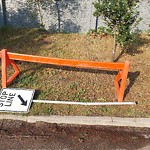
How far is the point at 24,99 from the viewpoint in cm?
456

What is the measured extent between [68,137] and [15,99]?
125 centimetres

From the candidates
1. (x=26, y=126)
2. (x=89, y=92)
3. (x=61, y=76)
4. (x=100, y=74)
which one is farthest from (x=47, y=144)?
(x=100, y=74)

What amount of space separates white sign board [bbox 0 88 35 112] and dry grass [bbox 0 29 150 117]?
0.14m

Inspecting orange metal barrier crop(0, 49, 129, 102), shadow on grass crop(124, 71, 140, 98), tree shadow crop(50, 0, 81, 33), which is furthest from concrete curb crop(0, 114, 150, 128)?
tree shadow crop(50, 0, 81, 33)

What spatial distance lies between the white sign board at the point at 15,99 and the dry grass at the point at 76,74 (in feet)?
0.46

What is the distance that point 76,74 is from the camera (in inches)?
216

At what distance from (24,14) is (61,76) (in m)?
3.04

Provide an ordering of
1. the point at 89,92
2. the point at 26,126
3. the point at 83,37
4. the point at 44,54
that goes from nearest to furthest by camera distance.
Answer: the point at 26,126
the point at 89,92
the point at 44,54
the point at 83,37

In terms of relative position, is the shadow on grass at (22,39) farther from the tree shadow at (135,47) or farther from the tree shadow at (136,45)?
the tree shadow at (136,45)

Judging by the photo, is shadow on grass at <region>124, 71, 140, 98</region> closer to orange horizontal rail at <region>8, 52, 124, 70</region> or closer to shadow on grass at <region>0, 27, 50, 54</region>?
orange horizontal rail at <region>8, 52, 124, 70</region>

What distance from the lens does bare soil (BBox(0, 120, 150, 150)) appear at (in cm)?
376

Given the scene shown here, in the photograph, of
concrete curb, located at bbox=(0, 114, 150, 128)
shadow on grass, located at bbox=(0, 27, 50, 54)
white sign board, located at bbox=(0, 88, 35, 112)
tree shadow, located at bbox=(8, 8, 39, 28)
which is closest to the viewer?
concrete curb, located at bbox=(0, 114, 150, 128)

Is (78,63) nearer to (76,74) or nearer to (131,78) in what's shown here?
(76,74)

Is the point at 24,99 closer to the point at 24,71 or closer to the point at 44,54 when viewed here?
the point at 24,71
